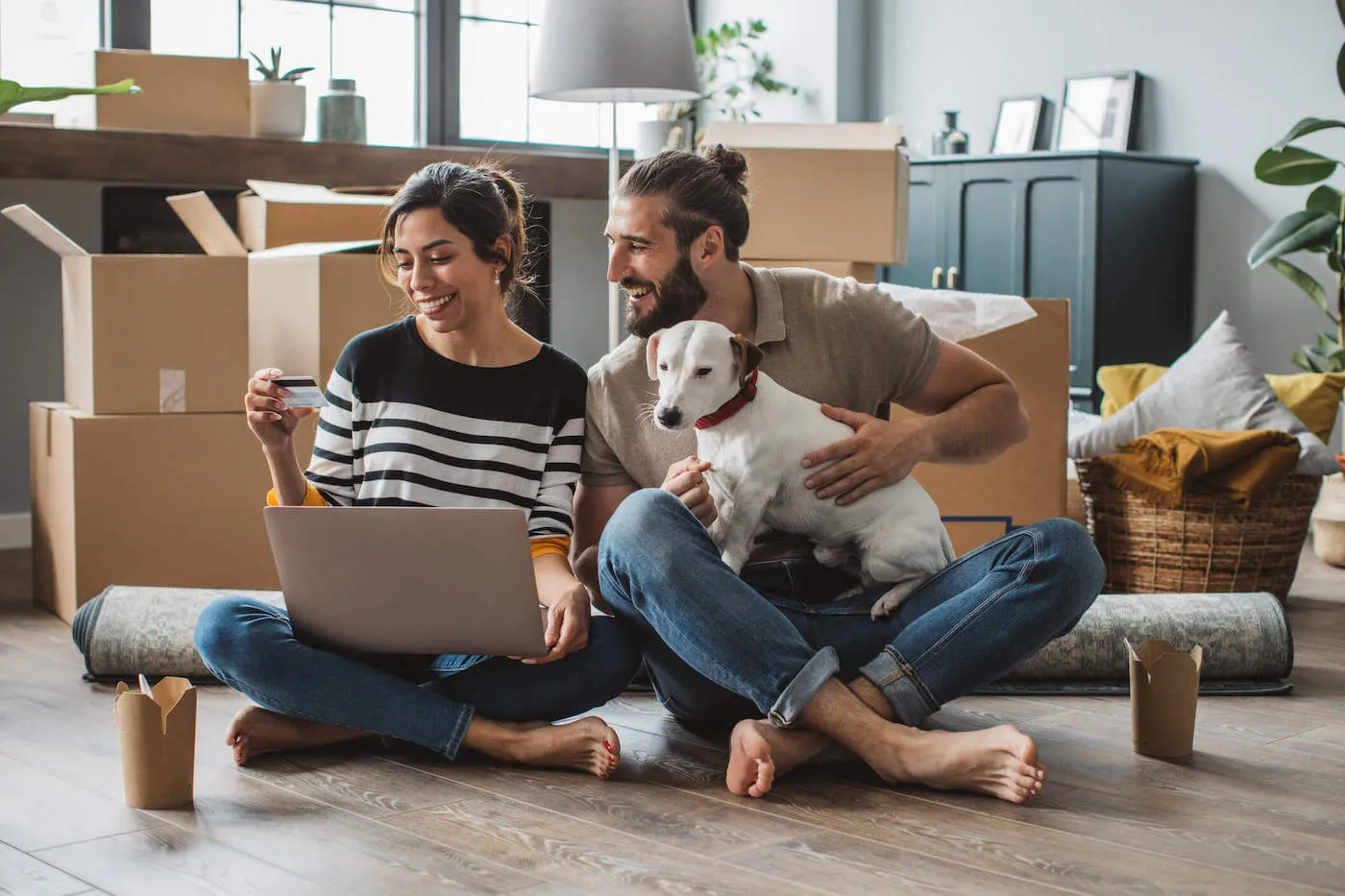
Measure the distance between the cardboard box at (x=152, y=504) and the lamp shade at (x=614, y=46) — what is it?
3.61 feet

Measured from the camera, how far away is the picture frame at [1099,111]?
15.9ft

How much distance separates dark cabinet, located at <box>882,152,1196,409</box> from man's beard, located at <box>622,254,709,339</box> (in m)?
2.94

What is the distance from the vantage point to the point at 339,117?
4.05 meters

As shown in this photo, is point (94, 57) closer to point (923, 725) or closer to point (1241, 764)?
point (923, 725)

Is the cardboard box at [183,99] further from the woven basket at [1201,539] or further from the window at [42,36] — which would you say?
the woven basket at [1201,539]

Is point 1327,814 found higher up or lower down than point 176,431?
lower down

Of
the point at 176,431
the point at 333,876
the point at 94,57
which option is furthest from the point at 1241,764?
the point at 94,57

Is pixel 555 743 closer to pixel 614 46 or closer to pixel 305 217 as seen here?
pixel 305 217

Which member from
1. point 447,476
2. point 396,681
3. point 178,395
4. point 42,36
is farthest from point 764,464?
point 42,36

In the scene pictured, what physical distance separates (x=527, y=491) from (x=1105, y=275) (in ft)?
10.4

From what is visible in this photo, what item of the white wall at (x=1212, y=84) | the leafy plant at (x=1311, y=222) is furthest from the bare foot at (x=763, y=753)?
the white wall at (x=1212, y=84)

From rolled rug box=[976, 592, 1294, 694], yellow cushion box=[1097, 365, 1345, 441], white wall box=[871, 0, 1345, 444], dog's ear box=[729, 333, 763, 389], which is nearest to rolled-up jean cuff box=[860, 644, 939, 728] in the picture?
dog's ear box=[729, 333, 763, 389]

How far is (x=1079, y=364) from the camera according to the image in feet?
15.3

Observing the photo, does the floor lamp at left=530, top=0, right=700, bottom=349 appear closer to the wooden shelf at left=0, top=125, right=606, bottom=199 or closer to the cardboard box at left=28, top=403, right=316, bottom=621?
the wooden shelf at left=0, top=125, right=606, bottom=199
